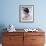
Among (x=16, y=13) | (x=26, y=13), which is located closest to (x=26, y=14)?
(x=26, y=13)

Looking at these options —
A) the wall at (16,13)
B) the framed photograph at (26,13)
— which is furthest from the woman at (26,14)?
the wall at (16,13)

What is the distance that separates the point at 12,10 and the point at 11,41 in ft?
3.31

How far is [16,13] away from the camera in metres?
4.06

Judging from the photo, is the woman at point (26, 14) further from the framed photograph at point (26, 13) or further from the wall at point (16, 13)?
the wall at point (16, 13)

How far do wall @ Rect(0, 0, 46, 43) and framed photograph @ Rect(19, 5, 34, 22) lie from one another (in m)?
0.09

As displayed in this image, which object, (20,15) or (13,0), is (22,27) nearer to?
(20,15)

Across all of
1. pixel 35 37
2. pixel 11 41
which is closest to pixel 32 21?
pixel 35 37

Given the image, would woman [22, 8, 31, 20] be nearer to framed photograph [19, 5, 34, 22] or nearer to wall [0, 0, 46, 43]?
framed photograph [19, 5, 34, 22]

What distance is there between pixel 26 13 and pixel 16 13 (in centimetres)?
31

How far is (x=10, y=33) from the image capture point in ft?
11.8

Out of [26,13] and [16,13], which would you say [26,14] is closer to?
[26,13]

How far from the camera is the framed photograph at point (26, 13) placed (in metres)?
4.04

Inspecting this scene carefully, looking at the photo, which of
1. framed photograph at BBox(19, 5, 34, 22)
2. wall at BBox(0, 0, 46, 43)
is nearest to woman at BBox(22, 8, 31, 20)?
framed photograph at BBox(19, 5, 34, 22)

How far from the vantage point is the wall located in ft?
13.2
